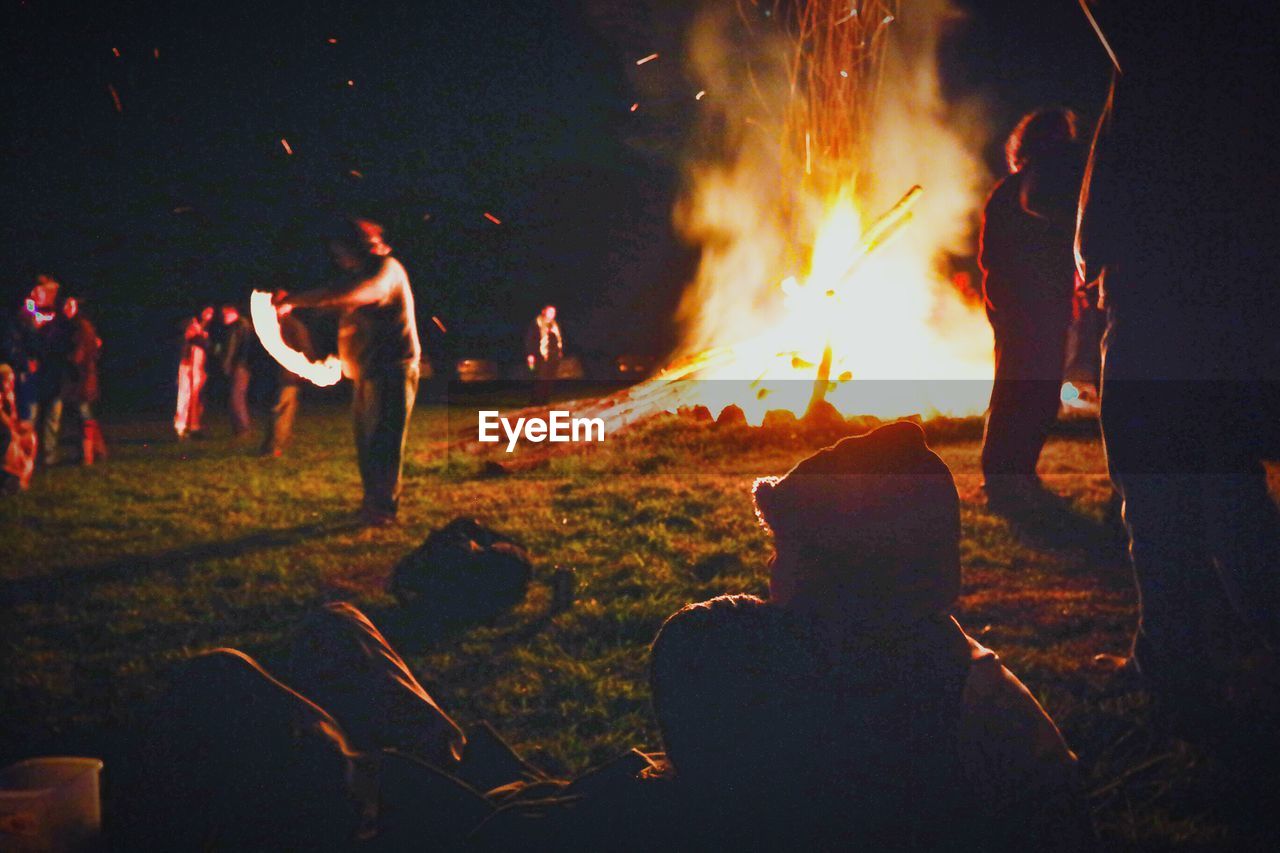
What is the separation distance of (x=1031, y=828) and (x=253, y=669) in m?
1.96

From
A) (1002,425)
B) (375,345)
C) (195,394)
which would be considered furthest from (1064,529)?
(195,394)

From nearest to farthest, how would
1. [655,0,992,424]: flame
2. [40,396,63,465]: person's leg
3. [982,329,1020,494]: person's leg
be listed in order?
[982,329,1020,494]: person's leg
[40,396,63,465]: person's leg
[655,0,992,424]: flame

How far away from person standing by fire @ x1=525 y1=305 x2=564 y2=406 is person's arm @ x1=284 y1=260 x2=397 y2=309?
8542mm

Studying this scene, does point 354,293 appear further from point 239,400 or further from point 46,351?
point 239,400

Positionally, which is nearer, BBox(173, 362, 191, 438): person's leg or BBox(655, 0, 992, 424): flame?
BBox(655, 0, 992, 424): flame

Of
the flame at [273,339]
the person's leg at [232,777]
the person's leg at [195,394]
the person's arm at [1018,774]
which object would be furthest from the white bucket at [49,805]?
the person's leg at [195,394]

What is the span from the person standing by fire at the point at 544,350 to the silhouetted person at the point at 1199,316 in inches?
486

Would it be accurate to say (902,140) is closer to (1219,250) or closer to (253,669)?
(1219,250)

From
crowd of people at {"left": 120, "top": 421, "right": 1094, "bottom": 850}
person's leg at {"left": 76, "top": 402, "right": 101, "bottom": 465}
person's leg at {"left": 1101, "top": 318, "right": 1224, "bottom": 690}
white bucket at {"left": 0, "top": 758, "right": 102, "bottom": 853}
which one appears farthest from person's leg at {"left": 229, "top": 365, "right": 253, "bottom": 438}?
person's leg at {"left": 1101, "top": 318, "right": 1224, "bottom": 690}

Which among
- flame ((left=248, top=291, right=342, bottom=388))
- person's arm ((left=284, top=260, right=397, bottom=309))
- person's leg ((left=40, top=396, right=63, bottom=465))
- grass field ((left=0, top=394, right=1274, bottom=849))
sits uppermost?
person's arm ((left=284, top=260, right=397, bottom=309))

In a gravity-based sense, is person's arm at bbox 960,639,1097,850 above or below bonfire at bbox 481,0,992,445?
below

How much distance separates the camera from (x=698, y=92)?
1262cm

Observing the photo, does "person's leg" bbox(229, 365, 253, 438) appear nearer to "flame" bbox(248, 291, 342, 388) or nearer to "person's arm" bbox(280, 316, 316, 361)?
"person's arm" bbox(280, 316, 316, 361)

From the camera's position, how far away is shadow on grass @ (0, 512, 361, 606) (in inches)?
199
